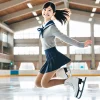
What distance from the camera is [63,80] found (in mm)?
5340

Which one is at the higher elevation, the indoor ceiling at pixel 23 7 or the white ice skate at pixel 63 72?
the indoor ceiling at pixel 23 7

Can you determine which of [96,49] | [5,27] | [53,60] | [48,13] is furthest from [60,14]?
[96,49]

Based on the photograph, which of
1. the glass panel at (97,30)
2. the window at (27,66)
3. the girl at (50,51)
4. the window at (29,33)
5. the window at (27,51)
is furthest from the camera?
the window at (29,33)

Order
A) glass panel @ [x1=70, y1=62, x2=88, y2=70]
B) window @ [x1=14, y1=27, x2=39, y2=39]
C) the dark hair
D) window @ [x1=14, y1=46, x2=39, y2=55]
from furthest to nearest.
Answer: window @ [x1=14, y1=27, x2=39, y2=39] < window @ [x1=14, y1=46, x2=39, y2=55] < glass panel @ [x1=70, y1=62, x2=88, y2=70] < the dark hair

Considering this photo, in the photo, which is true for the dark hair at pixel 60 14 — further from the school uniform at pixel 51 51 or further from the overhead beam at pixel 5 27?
the overhead beam at pixel 5 27

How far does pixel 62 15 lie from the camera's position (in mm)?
5367

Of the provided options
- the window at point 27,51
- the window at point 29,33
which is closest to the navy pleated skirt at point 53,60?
the window at point 27,51

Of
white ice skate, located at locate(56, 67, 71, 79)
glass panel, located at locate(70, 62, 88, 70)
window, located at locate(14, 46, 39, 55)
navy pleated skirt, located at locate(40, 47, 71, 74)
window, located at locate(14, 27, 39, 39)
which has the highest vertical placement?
window, located at locate(14, 27, 39, 39)

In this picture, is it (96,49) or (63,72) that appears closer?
(63,72)

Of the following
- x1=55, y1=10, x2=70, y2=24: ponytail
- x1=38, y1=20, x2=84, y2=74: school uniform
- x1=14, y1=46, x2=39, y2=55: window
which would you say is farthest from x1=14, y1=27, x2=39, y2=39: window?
x1=38, y1=20, x2=84, y2=74: school uniform

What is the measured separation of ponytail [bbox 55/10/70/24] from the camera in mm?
5332

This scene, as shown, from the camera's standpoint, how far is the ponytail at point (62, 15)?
533 cm

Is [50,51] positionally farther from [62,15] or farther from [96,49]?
[96,49]

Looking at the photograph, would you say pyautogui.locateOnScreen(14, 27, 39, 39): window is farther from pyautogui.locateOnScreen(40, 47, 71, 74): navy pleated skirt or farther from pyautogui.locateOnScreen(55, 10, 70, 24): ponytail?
pyautogui.locateOnScreen(40, 47, 71, 74): navy pleated skirt
